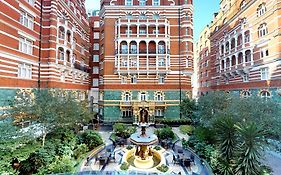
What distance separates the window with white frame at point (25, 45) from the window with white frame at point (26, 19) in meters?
1.61

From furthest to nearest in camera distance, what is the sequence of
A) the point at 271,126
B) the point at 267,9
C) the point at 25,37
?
the point at 267,9, the point at 25,37, the point at 271,126

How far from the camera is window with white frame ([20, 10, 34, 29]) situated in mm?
20094

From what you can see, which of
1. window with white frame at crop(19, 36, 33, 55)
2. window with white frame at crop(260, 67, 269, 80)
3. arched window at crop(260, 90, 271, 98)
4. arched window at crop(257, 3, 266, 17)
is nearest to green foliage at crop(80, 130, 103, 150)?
window with white frame at crop(19, 36, 33, 55)

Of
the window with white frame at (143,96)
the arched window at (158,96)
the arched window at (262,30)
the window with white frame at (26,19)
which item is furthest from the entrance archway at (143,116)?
the window with white frame at (26,19)

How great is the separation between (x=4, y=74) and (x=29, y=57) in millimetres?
4506

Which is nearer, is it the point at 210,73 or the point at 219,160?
the point at 219,160

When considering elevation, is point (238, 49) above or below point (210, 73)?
above

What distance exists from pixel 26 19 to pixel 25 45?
2.86 meters

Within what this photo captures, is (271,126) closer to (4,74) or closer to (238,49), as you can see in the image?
(238,49)

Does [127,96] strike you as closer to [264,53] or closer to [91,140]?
[91,140]

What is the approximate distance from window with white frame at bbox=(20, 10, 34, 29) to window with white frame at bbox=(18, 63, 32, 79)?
4406 millimetres

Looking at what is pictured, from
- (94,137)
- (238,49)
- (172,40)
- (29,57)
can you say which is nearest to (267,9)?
(238,49)

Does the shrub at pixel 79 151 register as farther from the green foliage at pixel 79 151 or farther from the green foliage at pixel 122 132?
the green foliage at pixel 122 132

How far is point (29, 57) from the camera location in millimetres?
21406
